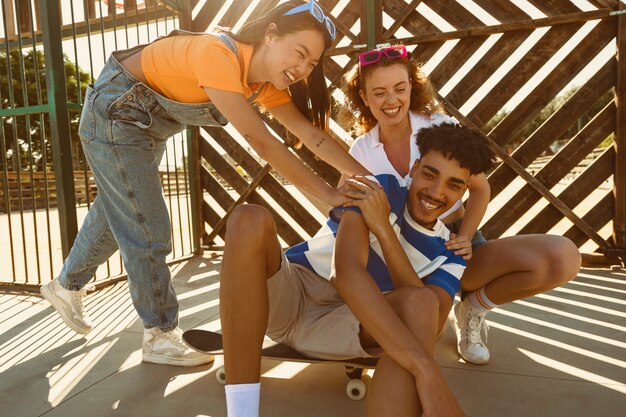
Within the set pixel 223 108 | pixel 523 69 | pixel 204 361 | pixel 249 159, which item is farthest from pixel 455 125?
pixel 249 159

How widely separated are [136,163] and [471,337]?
1.69 meters

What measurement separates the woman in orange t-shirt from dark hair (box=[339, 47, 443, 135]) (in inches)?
8.4

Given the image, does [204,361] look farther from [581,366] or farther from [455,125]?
[581,366]

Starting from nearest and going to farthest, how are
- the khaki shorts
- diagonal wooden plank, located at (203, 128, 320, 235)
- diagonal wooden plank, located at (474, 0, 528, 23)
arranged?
the khaki shorts
diagonal wooden plank, located at (474, 0, 528, 23)
diagonal wooden plank, located at (203, 128, 320, 235)

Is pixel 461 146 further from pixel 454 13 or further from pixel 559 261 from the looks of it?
pixel 454 13

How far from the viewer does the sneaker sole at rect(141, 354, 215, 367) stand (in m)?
2.10

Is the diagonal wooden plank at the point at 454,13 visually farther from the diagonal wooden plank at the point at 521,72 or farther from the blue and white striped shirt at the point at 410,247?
the blue and white striped shirt at the point at 410,247

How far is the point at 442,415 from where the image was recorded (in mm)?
1188

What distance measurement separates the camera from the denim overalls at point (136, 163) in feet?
6.74

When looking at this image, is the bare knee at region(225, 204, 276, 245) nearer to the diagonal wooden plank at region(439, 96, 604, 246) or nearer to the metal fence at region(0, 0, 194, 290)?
the metal fence at region(0, 0, 194, 290)

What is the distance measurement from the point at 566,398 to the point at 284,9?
184 centimetres

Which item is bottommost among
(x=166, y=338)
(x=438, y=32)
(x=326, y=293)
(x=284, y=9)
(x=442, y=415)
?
(x=166, y=338)

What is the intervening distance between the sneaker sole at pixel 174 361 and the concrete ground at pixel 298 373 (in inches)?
1.0

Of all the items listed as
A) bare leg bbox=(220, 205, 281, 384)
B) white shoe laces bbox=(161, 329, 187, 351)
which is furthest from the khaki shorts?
white shoe laces bbox=(161, 329, 187, 351)
